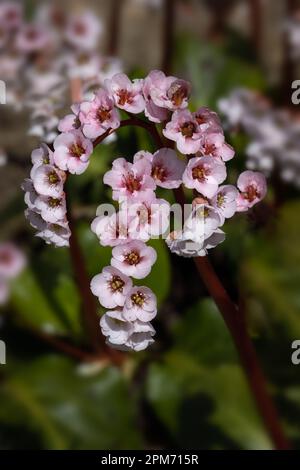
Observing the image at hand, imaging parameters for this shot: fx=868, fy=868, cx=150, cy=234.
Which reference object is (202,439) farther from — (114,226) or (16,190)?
(16,190)

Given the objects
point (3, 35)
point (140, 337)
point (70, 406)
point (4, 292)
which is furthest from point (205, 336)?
point (3, 35)

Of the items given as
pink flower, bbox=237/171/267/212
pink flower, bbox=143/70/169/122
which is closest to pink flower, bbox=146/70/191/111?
pink flower, bbox=143/70/169/122

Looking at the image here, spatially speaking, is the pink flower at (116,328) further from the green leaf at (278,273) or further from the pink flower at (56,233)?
the green leaf at (278,273)


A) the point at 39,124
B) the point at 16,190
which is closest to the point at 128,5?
the point at 16,190

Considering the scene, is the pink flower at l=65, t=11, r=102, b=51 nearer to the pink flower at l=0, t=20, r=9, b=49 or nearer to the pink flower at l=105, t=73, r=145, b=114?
the pink flower at l=0, t=20, r=9, b=49

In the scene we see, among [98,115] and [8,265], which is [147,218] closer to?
[98,115]
